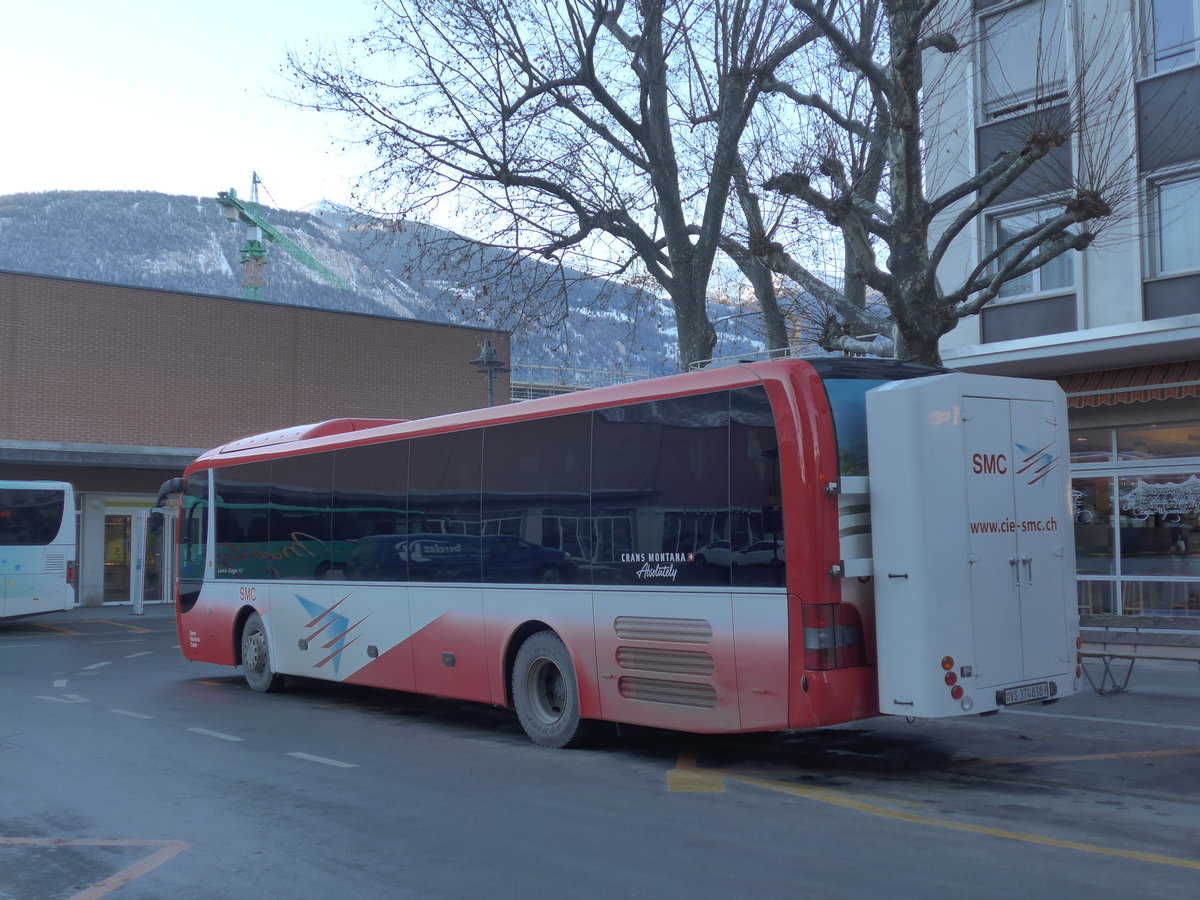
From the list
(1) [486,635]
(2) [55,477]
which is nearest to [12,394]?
(2) [55,477]

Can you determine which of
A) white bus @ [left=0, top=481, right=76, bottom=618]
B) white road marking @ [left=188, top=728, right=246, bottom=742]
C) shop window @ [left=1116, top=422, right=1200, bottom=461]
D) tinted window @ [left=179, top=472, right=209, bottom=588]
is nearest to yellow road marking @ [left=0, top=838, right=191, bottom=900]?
white road marking @ [left=188, top=728, right=246, bottom=742]

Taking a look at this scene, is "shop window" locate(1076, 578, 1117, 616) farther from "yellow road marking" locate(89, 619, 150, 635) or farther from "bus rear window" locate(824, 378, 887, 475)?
"yellow road marking" locate(89, 619, 150, 635)

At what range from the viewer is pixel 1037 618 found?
872cm

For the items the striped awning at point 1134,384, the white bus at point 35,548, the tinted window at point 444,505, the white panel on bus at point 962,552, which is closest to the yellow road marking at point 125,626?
the white bus at point 35,548

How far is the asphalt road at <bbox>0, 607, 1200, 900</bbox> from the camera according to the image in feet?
20.1

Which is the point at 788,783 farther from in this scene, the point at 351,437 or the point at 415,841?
the point at 351,437

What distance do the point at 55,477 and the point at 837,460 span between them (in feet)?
92.6

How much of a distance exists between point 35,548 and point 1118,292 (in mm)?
22004

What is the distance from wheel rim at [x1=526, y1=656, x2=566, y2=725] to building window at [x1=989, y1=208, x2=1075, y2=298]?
10623mm

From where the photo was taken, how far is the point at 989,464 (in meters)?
8.54

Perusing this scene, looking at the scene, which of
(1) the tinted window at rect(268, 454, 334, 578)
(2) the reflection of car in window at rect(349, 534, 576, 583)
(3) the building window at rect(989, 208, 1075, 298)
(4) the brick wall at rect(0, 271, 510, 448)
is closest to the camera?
(2) the reflection of car in window at rect(349, 534, 576, 583)

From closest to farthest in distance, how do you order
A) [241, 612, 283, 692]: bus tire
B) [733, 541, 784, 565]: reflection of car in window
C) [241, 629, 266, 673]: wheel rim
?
[733, 541, 784, 565]: reflection of car in window < [241, 612, 283, 692]: bus tire < [241, 629, 266, 673]: wheel rim

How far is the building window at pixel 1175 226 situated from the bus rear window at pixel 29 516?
22233 mm

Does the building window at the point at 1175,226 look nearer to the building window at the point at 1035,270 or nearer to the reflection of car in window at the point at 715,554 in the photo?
the building window at the point at 1035,270
